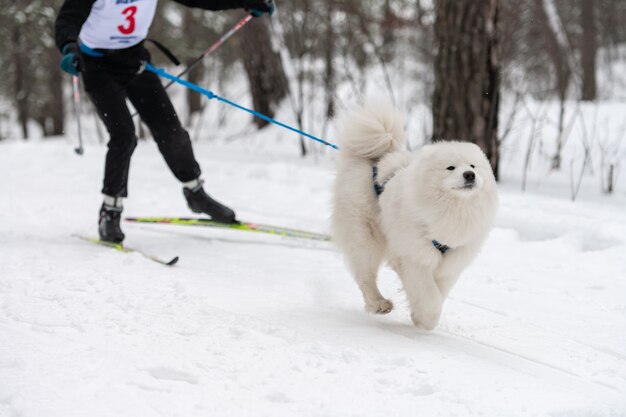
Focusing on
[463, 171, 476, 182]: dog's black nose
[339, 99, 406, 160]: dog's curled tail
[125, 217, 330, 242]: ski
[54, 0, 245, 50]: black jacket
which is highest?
[54, 0, 245, 50]: black jacket

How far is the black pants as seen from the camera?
4.16 meters

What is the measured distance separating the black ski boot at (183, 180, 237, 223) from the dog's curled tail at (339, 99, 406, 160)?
1.52m

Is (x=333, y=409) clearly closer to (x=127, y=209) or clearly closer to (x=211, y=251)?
(x=211, y=251)

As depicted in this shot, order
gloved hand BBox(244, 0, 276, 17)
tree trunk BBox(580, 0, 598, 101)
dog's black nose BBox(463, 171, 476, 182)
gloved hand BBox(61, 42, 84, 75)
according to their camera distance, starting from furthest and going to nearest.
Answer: tree trunk BBox(580, 0, 598, 101), gloved hand BBox(244, 0, 276, 17), gloved hand BBox(61, 42, 84, 75), dog's black nose BBox(463, 171, 476, 182)

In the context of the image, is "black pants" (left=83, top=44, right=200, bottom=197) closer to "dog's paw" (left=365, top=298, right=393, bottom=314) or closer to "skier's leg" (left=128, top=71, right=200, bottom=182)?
"skier's leg" (left=128, top=71, right=200, bottom=182)

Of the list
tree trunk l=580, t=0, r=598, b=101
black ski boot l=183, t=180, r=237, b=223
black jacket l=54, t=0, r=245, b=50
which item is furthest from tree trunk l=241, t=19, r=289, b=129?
tree trunk l=580, t=0, r=598, b=101

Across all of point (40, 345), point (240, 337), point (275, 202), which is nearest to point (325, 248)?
point (275, 202)

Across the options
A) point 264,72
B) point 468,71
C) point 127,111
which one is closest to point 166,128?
point 127,111

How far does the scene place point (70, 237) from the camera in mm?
4523

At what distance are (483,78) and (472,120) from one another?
391mm

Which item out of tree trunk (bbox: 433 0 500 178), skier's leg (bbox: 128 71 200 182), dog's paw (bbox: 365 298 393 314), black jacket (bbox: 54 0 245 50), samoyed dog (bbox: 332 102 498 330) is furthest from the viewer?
tree trunk (bbox: 433 0 500 178)

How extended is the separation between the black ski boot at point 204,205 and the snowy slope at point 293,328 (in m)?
0.20

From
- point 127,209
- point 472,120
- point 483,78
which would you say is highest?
point 483,78

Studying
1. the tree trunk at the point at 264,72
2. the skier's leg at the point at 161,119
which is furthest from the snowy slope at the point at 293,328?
the tree trunk at the point at 264,72
